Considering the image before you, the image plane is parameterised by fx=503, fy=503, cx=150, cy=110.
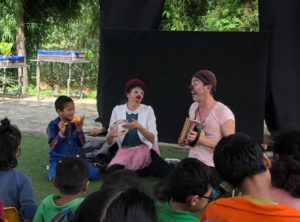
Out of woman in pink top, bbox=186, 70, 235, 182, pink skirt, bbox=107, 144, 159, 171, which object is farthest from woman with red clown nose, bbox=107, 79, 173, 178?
woman in pink top, bbox=186, 70, 235, 182

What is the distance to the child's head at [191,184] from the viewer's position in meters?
2.22

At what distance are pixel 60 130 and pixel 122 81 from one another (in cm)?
173

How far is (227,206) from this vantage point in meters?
1.80

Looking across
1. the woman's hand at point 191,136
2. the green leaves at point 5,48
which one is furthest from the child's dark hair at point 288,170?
the green leaves at point 5,48

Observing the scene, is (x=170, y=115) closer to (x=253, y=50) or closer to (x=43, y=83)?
(x=253, y=50)

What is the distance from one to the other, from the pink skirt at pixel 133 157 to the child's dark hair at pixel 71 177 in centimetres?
208

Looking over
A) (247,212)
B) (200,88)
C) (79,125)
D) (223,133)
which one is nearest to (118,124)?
(79,125)

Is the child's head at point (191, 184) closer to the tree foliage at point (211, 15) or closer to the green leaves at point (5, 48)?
the green leaves at point (5, 48)

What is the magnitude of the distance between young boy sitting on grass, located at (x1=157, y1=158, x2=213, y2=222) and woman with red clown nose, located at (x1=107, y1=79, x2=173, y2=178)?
2256 mm

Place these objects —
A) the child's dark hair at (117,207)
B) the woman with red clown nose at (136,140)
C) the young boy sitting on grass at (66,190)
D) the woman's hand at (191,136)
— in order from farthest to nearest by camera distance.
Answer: the woman with red clown nose at (136,140) < the woman's hand at (191,136) < the young boy sitting on grass at (66,190) < the child's dark hair at (117,207)

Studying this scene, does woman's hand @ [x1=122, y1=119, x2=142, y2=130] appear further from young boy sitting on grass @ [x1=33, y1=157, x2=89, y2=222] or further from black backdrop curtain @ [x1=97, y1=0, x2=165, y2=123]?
black backdrop curtain @ [x1=97, y1=0, x2=165, y2=123]

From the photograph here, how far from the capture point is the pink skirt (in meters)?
4.64

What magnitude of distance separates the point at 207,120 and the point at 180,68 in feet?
6.26

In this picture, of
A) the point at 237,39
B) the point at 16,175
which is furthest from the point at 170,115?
the point at 16,175
